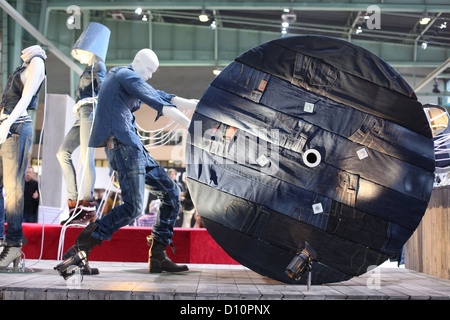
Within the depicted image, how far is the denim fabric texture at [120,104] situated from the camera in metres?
2.86

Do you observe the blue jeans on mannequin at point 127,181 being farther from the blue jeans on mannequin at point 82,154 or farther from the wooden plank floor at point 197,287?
the blue jeans on mannequin at point 82,154

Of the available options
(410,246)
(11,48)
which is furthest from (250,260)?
(11,48)

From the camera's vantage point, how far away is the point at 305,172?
110 inches

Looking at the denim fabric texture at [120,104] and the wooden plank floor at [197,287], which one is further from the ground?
the denim fabric texture at [120,104]

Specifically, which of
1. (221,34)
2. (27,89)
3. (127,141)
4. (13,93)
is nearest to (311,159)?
(127,141)

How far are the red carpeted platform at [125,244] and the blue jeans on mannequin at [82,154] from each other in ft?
1.07

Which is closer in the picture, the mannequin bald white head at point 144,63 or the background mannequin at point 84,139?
the mannequin bald white head at point 144,63

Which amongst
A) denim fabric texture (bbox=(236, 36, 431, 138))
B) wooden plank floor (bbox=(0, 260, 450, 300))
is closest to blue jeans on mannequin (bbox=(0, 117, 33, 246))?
wooden plank floor (bbox=(0, 260, 450, 300))

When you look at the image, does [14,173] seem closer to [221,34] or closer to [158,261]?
[158,261]

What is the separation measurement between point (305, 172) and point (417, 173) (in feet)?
1.91

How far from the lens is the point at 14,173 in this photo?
3.17 metres

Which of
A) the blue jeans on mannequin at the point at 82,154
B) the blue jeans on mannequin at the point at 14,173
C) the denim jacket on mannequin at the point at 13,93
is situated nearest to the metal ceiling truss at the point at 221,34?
the blue jeans on mannequin at the point at 82,154

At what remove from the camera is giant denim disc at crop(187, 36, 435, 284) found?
276 cm

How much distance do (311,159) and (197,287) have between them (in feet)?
2.99
